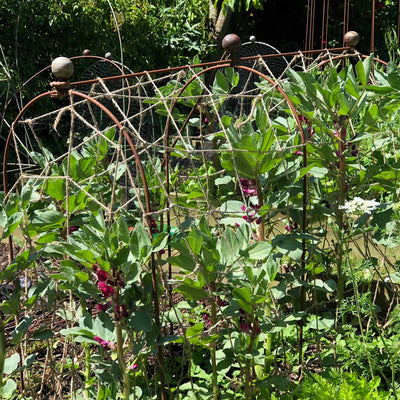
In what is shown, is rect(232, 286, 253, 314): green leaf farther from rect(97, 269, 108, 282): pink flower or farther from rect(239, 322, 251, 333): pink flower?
rect(97, 269, 108, 282): pink flower

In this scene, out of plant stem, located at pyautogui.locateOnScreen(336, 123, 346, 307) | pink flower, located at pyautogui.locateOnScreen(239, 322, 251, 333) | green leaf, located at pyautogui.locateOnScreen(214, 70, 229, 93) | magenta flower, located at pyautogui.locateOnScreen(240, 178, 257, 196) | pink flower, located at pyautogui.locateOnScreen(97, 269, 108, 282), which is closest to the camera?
pink flower, located at pyautogui.locateOnScreen(97, 269, 108, 282)

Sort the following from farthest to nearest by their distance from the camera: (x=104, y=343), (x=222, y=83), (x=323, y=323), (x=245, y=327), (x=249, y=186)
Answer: (x=222, y=83)
(x=323, y=323)
(x=249, y=186)
(x=245, y=327)
(x=104, y=343)

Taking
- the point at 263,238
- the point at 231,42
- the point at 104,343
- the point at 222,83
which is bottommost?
the point at 104,343

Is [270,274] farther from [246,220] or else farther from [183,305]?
[183,305]

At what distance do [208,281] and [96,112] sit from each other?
349cm

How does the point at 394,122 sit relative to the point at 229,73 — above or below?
below

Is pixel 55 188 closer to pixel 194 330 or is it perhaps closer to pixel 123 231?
pixel 123 231

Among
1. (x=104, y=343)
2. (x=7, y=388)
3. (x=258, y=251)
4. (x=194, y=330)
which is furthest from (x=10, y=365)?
(x=258, y=251)

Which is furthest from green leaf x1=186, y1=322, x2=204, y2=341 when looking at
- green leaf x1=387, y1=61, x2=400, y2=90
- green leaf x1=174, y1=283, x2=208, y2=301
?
green leaf x1=387, y1=61, x2=400, y2=90

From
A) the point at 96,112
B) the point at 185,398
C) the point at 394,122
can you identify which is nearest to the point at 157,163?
the point at 185,398

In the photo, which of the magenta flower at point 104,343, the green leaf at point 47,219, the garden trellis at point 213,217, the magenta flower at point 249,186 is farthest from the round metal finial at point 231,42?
the magenta flower at point 104,343

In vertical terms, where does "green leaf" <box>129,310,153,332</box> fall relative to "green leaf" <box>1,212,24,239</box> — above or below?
below

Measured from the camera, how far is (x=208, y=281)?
1.54 metres

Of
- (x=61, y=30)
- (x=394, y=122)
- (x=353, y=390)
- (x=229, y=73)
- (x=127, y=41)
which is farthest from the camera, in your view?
(x=127, y=41)
